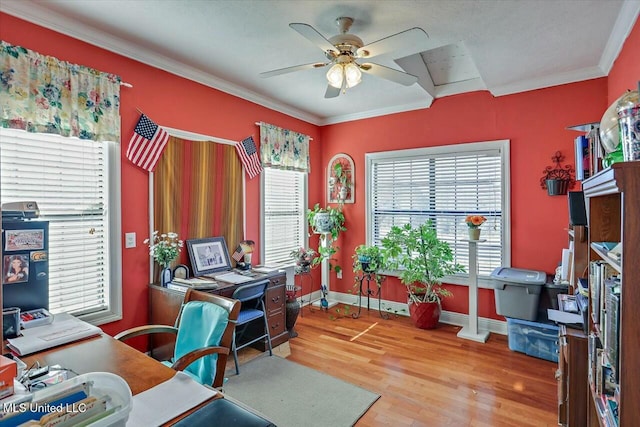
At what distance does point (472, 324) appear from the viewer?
3656 millimetres

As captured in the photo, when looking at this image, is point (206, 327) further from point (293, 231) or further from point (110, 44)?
point (293, 231)

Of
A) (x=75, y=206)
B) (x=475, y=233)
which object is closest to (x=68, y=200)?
(x=75, y=206)

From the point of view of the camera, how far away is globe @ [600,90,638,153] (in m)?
1.17

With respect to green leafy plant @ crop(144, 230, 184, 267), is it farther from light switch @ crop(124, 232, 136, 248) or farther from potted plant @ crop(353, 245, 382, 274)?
potted plant @ crop(353, 245, 382, 274)

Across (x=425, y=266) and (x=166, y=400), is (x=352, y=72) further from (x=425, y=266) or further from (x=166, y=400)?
(x=425, y=266)

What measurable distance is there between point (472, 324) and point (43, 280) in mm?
3704

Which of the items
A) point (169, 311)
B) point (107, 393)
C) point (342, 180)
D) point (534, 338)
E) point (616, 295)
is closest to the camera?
point (107, 393)

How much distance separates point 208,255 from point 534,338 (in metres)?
3.16

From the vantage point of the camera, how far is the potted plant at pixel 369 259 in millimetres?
4195

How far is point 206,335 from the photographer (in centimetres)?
185

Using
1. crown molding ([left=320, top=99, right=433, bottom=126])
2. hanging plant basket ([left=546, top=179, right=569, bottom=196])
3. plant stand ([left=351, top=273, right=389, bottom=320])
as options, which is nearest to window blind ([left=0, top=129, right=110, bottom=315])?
plant stand ([left=351, top=273, right=389, bottom=320])

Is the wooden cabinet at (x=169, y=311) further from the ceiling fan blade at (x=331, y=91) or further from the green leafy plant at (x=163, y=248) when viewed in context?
the ceiling fan blade at (x=331, y=91)

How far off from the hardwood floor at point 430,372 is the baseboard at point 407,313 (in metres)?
0.11

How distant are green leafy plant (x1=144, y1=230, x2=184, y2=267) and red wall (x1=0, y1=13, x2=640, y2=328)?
99 millimetres
